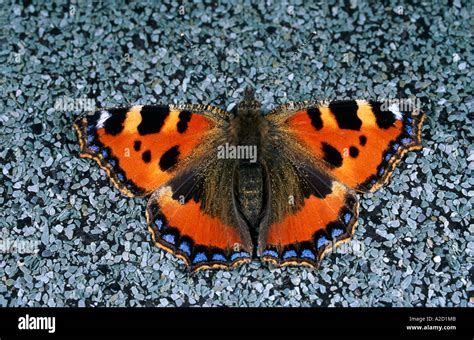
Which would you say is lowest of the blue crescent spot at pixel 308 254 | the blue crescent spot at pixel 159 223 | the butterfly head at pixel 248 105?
the blue crescent spot at pixel 308 254

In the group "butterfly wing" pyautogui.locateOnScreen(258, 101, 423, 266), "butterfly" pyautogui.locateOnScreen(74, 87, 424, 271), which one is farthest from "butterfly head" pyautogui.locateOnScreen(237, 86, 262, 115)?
"butterfly wing" pyautogui.locateOnScreen(258, 101, 423, 266)

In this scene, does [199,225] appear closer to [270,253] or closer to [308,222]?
[270,253]

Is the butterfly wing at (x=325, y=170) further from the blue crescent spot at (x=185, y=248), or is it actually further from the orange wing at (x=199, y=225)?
the blue crescent spot at (x=185, y=248)

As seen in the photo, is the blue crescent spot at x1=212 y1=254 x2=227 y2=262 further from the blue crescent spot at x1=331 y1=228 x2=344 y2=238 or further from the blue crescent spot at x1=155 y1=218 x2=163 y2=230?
the blue crescent spot at x1=331 y1=228 x2=344 y2=238

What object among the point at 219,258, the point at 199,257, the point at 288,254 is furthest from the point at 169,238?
the point at 288,254

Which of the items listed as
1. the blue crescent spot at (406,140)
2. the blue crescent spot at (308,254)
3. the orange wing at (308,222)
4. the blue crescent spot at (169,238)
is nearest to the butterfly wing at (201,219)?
the blue crescent spot at (169,238)
